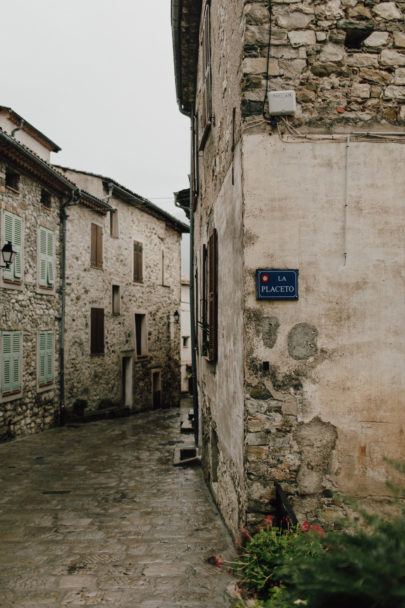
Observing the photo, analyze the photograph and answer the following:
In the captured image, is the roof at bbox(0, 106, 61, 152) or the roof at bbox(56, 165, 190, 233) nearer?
the roof at bbox(0, 106, 61, 152)

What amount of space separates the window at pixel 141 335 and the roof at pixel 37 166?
5.65m

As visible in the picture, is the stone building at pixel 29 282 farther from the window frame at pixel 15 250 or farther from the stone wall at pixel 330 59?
the stone wall at pixel 330 59

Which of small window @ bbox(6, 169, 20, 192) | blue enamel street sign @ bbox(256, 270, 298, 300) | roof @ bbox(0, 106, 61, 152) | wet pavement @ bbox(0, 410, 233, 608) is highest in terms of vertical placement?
roof @ bbox(0, 106, 61, 152)

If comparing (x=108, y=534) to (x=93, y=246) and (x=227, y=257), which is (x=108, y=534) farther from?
(x=93, y=246)

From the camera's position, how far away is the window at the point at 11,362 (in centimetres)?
1170

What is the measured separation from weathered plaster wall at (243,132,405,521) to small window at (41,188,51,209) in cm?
1073

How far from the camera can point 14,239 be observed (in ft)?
39.5

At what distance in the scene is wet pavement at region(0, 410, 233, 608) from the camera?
160 inches

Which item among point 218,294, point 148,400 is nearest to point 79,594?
point 218,294

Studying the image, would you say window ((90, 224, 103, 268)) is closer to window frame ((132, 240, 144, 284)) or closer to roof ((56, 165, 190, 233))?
roof ((56, 165, 190, 233))

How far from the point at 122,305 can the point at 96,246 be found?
108 inches

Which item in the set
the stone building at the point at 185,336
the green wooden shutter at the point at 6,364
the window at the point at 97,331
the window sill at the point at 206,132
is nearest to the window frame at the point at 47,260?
the green wooden shutter at the point at 6,364

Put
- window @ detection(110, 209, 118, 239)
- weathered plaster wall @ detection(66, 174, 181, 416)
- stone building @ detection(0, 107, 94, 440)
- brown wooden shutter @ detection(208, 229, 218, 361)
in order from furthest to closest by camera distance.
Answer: window @ detection(110, 209, 118, 239)
weathered plaster wall @ detection(66, 174, 181, 416)
stone building @ detection(0, 107, 94, 440)
brown wooden shutter @ detection(208, 229, 218, 361)

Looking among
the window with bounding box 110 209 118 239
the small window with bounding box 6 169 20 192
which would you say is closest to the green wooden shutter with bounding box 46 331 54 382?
the small window with bounding box 6 169 20 192
